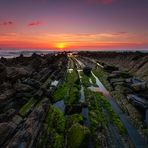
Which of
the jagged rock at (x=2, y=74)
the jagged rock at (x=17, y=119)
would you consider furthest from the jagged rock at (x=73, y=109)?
the jagged rock at (x=2, y=74)

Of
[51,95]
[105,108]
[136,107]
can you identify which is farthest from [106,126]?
[51,95]

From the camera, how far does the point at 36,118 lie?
1412cm

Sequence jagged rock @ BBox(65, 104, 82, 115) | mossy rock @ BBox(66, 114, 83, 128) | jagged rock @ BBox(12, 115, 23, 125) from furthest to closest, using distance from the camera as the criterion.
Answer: jagged rock @ BBox(65, 104, 82, 115) → mossy rock @ BBox(66, 114, 83, 128) → jagged rock @ BBox(12, 115, 23, 125)

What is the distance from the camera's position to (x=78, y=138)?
11.2 m

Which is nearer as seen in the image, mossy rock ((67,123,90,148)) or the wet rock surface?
mossy rock ((67,123,90,148))

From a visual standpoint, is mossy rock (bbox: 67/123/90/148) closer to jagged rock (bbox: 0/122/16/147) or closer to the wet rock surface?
the wet rock surface

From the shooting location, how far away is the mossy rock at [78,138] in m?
11.0

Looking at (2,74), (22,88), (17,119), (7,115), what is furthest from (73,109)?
(2,74)

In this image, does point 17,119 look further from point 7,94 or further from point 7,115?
point 7,94

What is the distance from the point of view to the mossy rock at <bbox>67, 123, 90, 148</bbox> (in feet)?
36.0

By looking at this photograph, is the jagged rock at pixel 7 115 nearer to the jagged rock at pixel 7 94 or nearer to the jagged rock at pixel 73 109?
the jagged rock at pixel 7 94

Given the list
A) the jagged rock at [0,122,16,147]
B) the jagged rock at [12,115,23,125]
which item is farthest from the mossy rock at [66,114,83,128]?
the jagged rock at [0,122,16,147]

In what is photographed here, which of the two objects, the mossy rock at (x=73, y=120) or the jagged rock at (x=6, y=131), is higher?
the jagged rock at (x=6, y=131)

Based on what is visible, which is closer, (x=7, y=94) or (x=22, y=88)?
(x=7, y=94)
